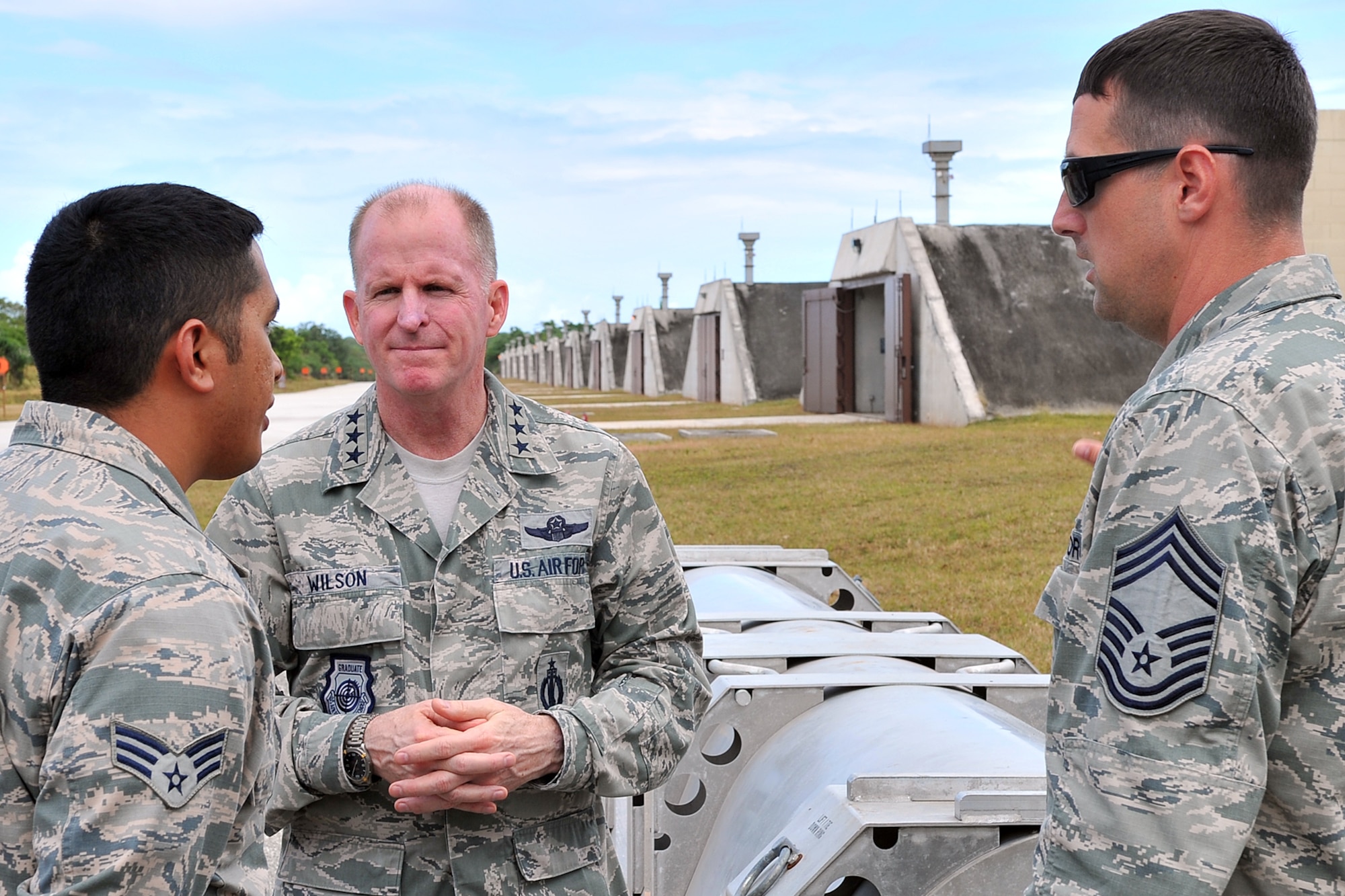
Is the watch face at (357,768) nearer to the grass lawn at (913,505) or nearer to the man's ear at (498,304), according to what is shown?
the man's ear at (498,304)

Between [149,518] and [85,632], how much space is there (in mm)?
160

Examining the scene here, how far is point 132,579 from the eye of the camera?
1.39m

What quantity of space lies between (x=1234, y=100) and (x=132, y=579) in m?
1.41

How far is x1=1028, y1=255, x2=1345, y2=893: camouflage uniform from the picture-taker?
1332mm

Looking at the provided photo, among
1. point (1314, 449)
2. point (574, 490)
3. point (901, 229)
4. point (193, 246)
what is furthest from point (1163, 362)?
point (901, 229)

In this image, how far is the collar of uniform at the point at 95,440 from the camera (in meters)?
1.52

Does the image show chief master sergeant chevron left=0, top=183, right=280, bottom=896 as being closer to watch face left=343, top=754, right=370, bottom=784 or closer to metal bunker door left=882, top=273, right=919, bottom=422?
watch face left=343, top=754, right=370, bottom=784

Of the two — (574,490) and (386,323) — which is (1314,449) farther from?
(386,323)

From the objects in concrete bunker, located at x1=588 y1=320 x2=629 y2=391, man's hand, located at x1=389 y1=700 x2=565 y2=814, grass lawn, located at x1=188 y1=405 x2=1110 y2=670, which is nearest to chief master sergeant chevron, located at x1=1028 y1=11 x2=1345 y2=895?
man's hand, located at x1=389 y1=700 x2=565 y2=814

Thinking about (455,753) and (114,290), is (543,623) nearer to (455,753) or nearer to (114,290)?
(455,753)

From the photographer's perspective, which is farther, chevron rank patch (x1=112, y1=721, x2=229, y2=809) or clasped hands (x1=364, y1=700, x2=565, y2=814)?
clasped hands (x1=364, y1=700, x2=565, y2=814)

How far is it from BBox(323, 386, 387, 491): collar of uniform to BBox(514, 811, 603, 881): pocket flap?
70 cm

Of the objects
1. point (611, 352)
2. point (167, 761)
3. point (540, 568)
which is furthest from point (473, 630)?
point (611, 352)

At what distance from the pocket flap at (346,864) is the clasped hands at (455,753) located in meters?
0.12
